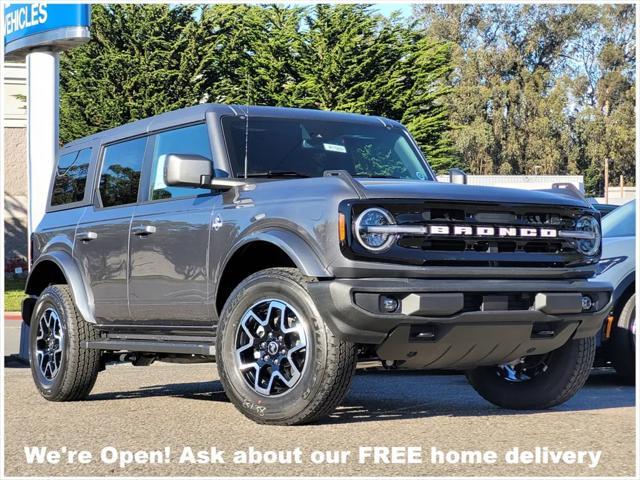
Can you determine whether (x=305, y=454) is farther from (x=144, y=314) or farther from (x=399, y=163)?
(x=399, y=163)

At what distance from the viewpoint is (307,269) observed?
20.4ft

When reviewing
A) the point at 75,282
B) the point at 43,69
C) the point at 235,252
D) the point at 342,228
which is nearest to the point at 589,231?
the point at 342,228

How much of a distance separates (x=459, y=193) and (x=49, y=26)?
13.4 meters

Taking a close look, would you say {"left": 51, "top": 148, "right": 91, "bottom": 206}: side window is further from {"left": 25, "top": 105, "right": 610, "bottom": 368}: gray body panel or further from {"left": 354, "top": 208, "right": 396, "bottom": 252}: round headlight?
{"left": 354, "top": 208, "right": 396, "bottom": 252}: round headlight

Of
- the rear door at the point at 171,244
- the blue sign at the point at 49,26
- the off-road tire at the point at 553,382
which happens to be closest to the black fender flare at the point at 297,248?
the rear door at the point at 171,244

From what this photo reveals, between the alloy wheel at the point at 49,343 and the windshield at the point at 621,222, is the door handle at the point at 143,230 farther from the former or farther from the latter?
the windshield at the point at 621,222

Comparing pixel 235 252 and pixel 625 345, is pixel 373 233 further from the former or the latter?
pixel 625 345

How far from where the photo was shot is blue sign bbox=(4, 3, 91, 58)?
1811 cm

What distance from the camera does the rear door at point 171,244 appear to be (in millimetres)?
7270

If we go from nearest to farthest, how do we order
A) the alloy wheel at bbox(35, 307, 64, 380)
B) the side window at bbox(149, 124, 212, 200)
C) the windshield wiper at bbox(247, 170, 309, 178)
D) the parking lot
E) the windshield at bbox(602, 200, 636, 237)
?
the parking lot
the windshield wiper at bbox(247, 170, 309, 178)
the side window at bbox(149, 124, 212, 200)
the alloy wheel at bbox(35, 307, 64, 380)
the windshield at bbox(602, 200, 636, 237)

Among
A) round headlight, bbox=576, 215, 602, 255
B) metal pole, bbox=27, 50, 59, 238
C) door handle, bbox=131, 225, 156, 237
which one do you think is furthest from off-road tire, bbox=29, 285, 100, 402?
metal pole, bbox=27, 50, 59, 238

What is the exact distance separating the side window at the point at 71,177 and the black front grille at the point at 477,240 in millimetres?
3712

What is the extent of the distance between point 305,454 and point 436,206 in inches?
61.9

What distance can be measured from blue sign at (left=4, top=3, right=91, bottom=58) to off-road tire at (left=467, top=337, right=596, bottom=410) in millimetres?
12124
